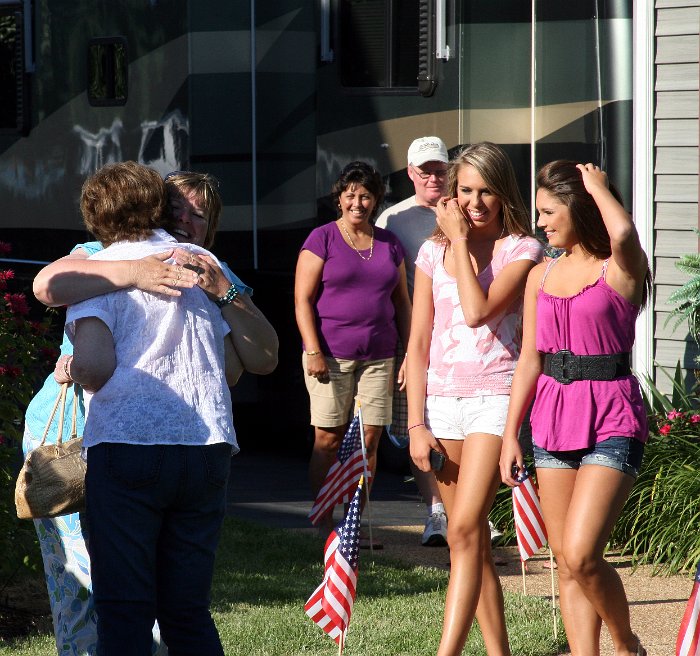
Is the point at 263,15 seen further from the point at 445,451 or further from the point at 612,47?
the point at 445,451

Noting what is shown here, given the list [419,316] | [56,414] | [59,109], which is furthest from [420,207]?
[59,109]

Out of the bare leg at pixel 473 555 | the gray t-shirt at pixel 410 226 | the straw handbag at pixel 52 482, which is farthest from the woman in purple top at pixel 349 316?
the straw handbag at pixel 52 482

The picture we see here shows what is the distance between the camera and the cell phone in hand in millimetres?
4809

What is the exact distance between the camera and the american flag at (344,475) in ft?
21.1

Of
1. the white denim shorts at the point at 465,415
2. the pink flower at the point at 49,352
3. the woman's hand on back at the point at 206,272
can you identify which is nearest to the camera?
the woman's hand on back at the point at 206,272

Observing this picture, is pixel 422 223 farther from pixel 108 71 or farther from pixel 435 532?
pixel 108 71

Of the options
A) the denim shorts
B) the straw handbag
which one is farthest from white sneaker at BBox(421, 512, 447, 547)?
the straw handbag

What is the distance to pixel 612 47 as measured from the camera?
321 inches

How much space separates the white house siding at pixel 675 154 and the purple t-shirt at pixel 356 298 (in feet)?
6.33

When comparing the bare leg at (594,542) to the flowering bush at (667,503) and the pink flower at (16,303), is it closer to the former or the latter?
the flowering bush at (667,503)

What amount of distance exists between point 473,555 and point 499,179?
4.23 feet

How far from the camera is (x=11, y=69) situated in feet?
36.8

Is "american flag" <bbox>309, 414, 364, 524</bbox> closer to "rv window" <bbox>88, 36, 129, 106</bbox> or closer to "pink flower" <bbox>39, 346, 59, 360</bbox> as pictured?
"pink flower" <bbox>39, 346, 59, 360</bbox>

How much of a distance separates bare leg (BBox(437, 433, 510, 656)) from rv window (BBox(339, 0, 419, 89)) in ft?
14.7
